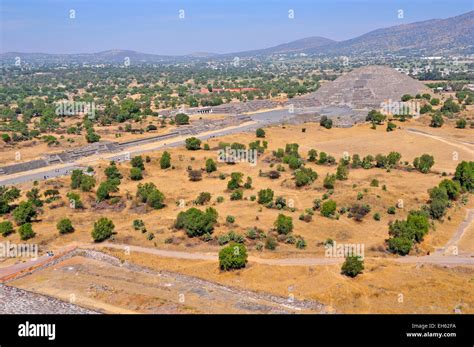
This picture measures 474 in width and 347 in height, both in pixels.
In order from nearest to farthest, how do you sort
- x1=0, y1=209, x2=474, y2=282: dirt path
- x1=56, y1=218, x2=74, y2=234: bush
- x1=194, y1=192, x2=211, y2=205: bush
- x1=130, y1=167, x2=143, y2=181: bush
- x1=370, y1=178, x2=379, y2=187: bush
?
x1=0, y1=209, x2=474, y2=282: dirt path, x1=56, y1=218, x2=74, y2=234: bush, x1=194, y1=192, x2=211, y2=205: bush, x1=370, y1=178, x2=379, y2=187: bush, x1=130, y1=167, x2=143, y2=181: bush

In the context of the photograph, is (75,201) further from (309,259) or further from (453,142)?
(453,142)

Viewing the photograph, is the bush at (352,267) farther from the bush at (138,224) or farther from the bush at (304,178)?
the bush at (304,178)

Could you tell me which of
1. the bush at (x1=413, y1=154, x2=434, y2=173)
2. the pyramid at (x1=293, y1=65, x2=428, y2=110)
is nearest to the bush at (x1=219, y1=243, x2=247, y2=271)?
the bush at (x1=413, y1=154, x2=434, y2=173)

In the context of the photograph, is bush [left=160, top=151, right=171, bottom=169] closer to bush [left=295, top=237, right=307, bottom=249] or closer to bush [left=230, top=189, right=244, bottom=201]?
bush [left=230, top=189, right=244, bottom=201]

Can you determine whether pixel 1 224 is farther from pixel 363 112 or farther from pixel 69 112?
pixel 363 112

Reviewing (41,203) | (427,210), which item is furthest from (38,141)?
(427,210)
